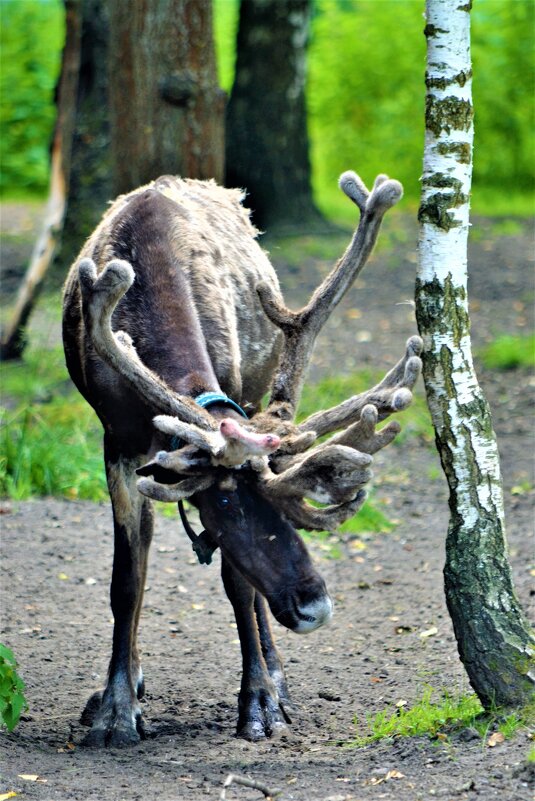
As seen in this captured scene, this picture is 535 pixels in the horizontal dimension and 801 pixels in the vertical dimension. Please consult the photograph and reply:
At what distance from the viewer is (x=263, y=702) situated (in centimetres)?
474

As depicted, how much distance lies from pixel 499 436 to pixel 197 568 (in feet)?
9.77

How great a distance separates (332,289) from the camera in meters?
4.79

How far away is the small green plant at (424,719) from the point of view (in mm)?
4164

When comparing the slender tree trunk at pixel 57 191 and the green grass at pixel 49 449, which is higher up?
the slender tree trunk at pixel 57 191

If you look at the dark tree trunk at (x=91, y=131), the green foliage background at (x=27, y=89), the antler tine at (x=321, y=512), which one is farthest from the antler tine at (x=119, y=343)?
the green foliage background at (x=27, y=89)

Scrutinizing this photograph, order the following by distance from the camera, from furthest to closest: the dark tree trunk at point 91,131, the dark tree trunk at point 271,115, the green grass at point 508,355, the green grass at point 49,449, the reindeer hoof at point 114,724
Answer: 1. the dark tree trunk at point 271,115
2. the dark tree trunk at point 91,131
3. the green grass at point 508,355
4. the green grass at point 49,449
5. the reindeer hoof at point 114,724

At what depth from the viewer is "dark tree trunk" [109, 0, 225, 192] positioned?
7934 mm

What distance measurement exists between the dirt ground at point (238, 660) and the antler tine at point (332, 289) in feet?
4.66

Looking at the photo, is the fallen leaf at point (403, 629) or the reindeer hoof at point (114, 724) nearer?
the reindeer hoof at point (114, 724)

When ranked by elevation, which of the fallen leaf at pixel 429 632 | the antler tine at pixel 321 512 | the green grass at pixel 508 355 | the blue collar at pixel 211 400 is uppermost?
the blue collar at pixel 211 400

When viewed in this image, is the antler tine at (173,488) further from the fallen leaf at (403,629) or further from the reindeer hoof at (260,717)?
the fallen leaf at (403,629)

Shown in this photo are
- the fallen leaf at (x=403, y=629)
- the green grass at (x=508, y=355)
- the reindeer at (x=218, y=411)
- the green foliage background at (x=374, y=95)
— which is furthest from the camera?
the green foliage background at (x=374, y=95)

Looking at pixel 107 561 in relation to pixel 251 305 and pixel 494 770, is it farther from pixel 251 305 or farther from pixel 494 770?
pixel 494 770

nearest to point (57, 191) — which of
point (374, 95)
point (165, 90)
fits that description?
point (165, 90)
